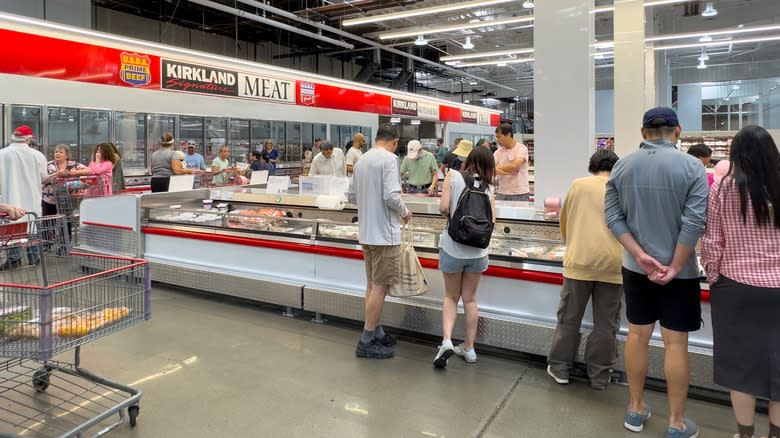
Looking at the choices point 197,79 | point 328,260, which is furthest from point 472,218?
point 197,79

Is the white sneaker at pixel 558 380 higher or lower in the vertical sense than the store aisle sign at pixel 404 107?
lower

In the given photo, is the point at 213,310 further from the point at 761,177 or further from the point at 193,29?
the point at 193,29

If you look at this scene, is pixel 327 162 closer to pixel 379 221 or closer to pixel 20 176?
pixel 20 176

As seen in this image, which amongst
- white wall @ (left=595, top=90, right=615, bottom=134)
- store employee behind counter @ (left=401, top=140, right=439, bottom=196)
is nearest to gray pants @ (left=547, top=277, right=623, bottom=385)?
store employee behind counter @ (left=401, top=140, right=439, bottom=196)

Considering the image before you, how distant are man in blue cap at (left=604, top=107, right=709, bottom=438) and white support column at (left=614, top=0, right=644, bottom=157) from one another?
4114 mm

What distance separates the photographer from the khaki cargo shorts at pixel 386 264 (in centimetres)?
379

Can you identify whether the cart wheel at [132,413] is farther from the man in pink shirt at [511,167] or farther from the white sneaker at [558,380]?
the man in pink shirt at [511,167]

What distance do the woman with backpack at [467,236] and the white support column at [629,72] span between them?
3.62 m

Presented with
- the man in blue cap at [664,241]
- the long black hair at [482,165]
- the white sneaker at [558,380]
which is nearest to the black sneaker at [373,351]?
the white sneaker at [558,380]

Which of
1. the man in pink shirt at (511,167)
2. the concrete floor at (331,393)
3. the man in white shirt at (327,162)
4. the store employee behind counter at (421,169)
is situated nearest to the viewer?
the concrete floor at (331,393)

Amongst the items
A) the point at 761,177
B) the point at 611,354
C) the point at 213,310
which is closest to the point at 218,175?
the point at 213,310

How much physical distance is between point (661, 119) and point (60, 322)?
305 centimetres

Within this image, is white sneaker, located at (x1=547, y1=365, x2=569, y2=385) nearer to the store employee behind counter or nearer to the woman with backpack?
the woman with backpack

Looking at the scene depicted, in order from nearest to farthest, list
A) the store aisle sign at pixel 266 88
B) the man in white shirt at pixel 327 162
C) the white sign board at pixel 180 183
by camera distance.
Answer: the white sign board at pixel 180 183 < the man in white shirt at pixel 327 162 < the store aisle sign at pixel 266 88
